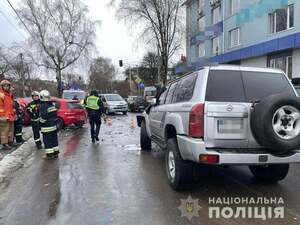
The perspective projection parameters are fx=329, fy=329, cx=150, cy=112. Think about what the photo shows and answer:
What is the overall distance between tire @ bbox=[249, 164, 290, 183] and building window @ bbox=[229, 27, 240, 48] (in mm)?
22266

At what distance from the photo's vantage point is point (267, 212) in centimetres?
445

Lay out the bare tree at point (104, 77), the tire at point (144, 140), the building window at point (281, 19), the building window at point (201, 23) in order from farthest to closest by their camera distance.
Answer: the bare tree at point (104, 77)
the building window at point (201, 23)
the building window at point (281, 19)
the tire at point (144, 140)

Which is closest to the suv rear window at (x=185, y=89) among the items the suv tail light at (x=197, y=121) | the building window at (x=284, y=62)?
the suv tail light at (x=197, y=121)

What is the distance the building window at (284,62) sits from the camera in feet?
64.5

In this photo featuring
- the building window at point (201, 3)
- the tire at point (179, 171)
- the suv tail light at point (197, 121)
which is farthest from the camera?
the building window at point (201, 3)

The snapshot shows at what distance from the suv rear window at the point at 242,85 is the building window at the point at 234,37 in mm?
22639

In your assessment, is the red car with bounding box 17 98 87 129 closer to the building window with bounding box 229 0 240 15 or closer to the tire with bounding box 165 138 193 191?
the tire with bounding box 165 138 193 191

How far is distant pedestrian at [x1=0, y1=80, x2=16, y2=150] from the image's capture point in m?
9.45

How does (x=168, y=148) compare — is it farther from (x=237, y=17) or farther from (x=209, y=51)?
(x=209, y=51)

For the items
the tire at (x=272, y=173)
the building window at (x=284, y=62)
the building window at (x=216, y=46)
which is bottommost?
the tire at (x=272, y=173)

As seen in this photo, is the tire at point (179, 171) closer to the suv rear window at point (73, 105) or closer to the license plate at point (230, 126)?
the license plate at point (230, 126)

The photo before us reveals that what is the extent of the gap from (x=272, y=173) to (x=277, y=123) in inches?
63.8

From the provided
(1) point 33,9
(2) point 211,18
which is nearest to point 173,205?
(2) point 211,18

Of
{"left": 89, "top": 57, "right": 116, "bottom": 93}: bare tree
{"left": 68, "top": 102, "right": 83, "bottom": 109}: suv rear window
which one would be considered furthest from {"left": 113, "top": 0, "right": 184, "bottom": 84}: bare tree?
{"left": 89, "top": 57, "right": 116, "bottom": 93}: bare tree
